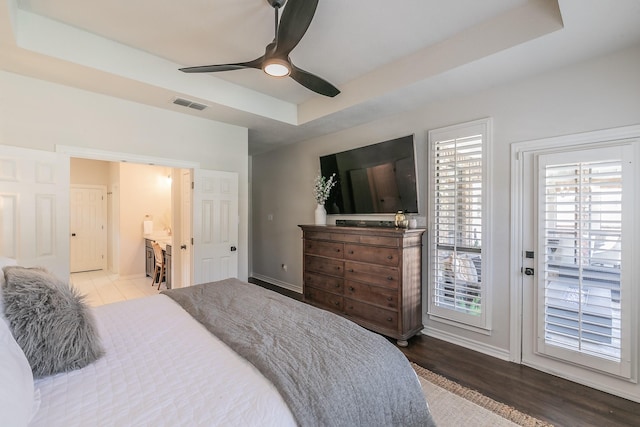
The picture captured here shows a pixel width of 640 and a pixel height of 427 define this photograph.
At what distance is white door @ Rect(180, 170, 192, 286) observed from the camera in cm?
375

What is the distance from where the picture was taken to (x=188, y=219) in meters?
3.78

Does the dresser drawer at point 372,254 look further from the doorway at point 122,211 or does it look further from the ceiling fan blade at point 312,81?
the doorway at point 122,211

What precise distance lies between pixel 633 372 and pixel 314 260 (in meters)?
3.04

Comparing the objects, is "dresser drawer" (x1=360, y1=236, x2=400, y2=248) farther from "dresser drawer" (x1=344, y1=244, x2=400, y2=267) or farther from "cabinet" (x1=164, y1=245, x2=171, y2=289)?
"cabinet" (x1=164, y1=245, x2=171, y2=289)

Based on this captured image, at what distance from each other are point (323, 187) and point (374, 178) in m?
0.89

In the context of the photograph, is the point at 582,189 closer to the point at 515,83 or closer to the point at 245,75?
the point at 515,83

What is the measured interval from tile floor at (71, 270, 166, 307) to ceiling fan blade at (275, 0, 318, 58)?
459 cm

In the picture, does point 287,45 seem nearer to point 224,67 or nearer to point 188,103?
point 224,67

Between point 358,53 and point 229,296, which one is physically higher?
point 358,53

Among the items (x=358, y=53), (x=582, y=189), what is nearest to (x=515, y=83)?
(x=582, y=189)

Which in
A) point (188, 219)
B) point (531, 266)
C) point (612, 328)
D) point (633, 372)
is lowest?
point (633, 372)

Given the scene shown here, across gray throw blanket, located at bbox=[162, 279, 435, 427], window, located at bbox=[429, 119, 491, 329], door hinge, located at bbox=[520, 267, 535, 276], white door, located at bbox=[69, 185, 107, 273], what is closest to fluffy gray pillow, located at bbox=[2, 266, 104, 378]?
gray throw blanket, located at bbox=[162, 279, 435, 427]

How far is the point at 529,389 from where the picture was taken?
7.57ft

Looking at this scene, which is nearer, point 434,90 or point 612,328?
point 612,328
